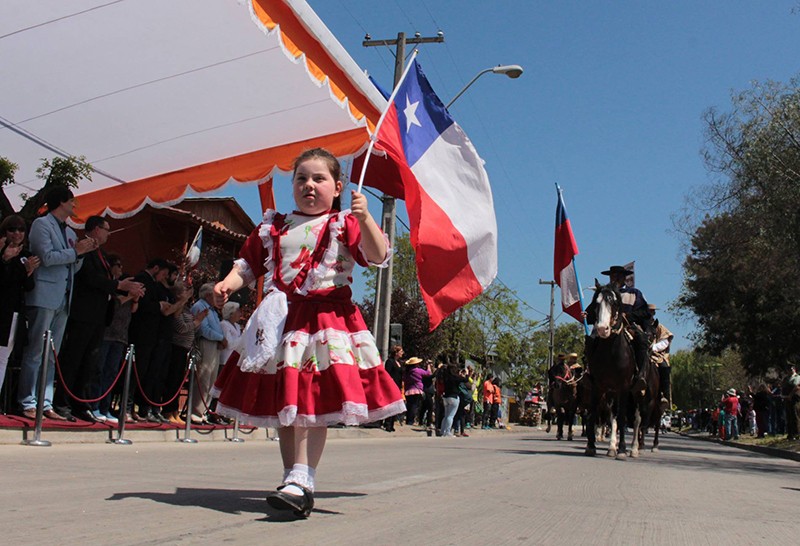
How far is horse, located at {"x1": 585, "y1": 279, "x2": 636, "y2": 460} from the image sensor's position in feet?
39.4

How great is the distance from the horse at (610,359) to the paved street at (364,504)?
3382 mm

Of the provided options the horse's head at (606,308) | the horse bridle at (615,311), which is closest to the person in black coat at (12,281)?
the horse's head at (606,308)

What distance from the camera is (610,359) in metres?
12.4

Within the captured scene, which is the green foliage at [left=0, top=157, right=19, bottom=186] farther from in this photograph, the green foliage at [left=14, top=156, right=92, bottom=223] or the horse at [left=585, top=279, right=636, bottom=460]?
the horse at [left=585, top=279, right=636, bottom=460]

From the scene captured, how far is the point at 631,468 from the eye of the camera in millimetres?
10289

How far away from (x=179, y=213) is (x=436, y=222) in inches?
710

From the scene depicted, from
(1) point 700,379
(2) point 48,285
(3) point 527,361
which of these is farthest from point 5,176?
(1) point 700,379

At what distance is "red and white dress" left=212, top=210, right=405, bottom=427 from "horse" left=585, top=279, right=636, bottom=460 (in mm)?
8003

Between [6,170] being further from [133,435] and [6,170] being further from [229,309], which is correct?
[133,435]

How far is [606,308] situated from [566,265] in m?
1.50

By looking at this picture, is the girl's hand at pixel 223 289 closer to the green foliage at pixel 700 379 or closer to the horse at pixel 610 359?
the horse at pixel 610 359

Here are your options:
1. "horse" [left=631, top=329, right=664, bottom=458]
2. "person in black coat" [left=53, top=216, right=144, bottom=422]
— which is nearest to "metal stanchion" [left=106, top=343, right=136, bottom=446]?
"person in black coat" [left=53, top=216, right=144, bottom=422]

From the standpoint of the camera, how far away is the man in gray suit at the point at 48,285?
8.70 meters

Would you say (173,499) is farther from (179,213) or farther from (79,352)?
(179,213)
